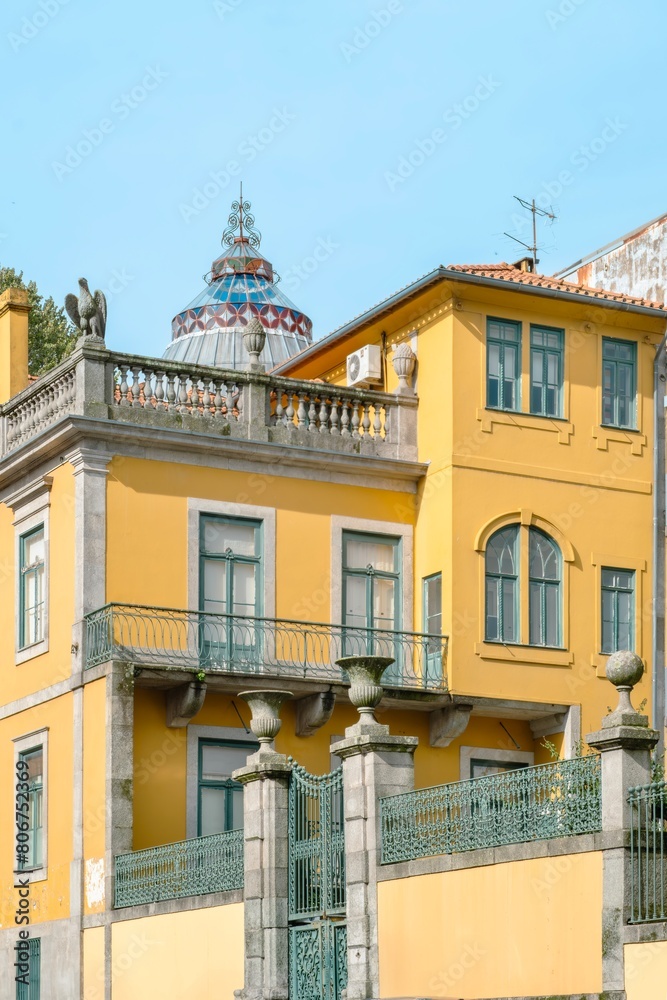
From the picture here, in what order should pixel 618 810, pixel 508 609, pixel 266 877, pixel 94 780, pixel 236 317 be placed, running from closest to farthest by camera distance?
pixel 618 810 → pixel 266 877 → pixel 94 780 → pixel 508 609 → pixel 236 317

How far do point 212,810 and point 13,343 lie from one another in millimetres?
9340

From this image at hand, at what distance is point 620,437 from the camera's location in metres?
30.8

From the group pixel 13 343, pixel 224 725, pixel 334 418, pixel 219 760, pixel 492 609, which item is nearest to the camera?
pixel 219 760

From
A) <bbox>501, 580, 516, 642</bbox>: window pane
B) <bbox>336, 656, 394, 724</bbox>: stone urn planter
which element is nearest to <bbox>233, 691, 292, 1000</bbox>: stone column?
<bbox>336, 656, 394, 724</bbox>: stone urn planter

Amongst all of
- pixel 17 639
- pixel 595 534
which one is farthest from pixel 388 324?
pixel 17 639

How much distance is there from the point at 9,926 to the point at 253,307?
803 inches

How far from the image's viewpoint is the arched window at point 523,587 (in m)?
29.3

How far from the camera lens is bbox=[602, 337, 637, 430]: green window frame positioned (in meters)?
30.8

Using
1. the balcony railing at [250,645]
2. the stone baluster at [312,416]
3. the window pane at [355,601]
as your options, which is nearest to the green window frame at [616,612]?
the balcony railing at [250,645]

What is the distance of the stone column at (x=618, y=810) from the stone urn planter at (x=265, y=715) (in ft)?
21.5

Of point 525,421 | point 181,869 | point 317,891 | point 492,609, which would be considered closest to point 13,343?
point 525,421

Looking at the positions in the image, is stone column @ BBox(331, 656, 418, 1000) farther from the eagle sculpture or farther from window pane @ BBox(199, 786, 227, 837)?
the eagle sculpture

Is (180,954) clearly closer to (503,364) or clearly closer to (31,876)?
(31,876)

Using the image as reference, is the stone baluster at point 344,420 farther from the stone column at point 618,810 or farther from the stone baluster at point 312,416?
the stone column at point 618,810
